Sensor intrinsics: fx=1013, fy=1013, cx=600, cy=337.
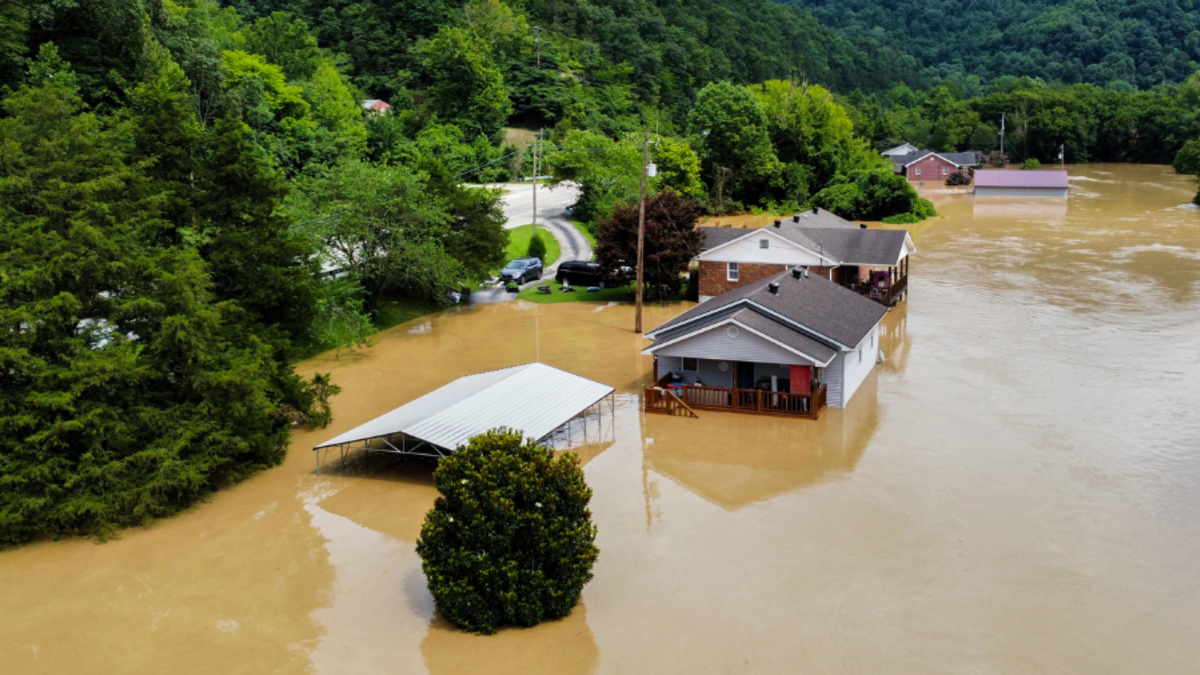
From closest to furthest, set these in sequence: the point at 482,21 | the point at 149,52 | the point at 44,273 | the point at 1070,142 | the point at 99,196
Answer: the point at 44,273 < the point at 99,196 < the point at 149,52 < the point at 482,21 < the point at 1070,142

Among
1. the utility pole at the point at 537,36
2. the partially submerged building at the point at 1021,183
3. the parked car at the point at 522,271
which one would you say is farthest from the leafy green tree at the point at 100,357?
the partially submerged building at the point at 1021,183

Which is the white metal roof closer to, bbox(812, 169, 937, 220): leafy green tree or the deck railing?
the deck railing

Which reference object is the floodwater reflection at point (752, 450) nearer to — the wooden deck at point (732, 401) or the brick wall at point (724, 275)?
the wooden deck at point (732, 401)

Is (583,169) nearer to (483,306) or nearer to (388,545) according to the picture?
(483,306)

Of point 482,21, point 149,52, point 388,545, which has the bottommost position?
point 388,545

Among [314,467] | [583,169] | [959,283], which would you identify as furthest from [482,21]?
[314,467]

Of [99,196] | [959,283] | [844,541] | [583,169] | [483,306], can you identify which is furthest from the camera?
[583,169]

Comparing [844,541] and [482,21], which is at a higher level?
[482,21]
